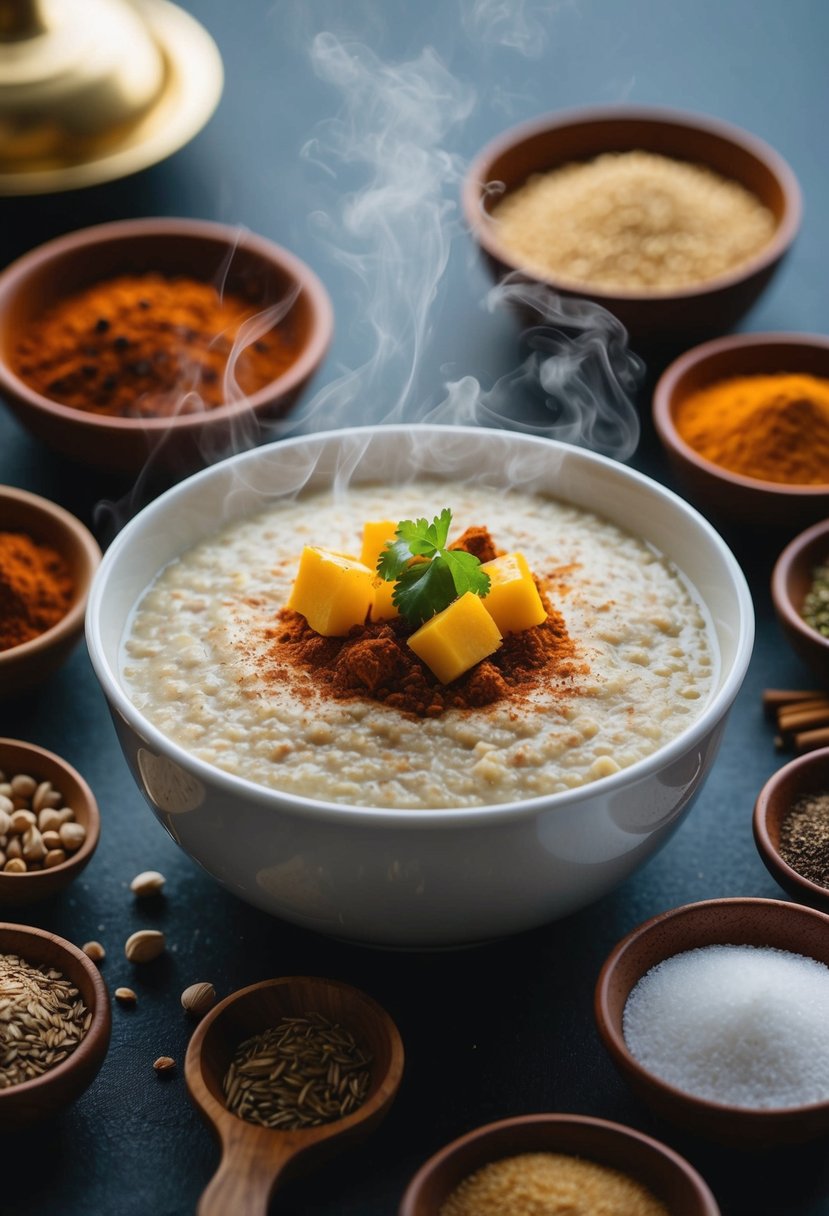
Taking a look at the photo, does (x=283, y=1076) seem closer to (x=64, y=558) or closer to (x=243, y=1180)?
(x=243, y=1180)

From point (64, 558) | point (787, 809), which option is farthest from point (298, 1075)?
point (64, 558)

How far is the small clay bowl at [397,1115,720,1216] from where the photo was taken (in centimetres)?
225

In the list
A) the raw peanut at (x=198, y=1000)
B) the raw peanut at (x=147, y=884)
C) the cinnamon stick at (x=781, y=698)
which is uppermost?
the cinnamon stick at (x=781, y=698)

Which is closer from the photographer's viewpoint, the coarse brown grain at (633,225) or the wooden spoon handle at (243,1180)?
the wooden spoon handle at (243,1180)

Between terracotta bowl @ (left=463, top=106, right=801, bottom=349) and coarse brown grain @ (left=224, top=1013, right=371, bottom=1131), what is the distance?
2375mm

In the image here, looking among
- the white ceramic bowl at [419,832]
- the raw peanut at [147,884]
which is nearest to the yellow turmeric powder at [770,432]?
the white ceramic bowl at [419,832]

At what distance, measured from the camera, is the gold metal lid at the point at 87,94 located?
4684 mm

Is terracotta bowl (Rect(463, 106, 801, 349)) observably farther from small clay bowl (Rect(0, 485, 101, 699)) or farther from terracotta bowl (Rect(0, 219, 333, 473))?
small clay bowl (Rect(0, 485, 101, 699))

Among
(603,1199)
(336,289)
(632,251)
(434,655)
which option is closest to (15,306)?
(336,289)

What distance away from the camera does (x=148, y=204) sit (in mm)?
5184

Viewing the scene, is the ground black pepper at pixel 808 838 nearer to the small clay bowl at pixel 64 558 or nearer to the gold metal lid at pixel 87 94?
the small clay bowl at pixel 64 558

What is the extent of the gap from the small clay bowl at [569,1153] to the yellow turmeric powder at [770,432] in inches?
78.8

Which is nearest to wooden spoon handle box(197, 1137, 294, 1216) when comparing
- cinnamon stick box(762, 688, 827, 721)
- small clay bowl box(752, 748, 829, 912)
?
small clay bowl box(752, 748, 829, 912)

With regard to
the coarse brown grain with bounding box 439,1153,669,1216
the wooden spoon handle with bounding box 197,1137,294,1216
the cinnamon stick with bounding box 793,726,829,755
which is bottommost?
the cinnamon stick with bounding box 793,726,829,755
